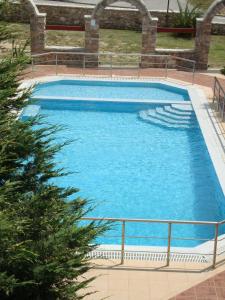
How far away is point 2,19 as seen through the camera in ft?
26.1

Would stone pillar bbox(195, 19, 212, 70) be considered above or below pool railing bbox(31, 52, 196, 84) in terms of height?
above

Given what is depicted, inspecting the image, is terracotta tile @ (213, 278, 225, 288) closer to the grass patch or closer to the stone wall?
the grass patch

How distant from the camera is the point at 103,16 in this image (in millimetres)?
31172

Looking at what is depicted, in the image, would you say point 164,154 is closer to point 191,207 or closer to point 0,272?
point 191,207

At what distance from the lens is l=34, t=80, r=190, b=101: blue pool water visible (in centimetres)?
2102

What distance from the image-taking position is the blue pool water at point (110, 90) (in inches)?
827

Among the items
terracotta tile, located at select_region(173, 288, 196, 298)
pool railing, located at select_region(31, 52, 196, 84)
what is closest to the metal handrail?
pool railing, located at select_region(31, 52, 196, 84)

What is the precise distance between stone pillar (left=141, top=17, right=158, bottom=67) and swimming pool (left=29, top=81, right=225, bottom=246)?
2.66 metres

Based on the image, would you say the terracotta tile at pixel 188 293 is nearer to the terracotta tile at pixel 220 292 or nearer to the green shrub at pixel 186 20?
the terracotta tile at pixel 220 292

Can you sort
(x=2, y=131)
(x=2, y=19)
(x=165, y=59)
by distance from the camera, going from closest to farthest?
1. (x=2, y=131)
2. (x=2, y=19)
3. (x=165, y=59)

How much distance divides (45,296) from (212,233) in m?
6.66

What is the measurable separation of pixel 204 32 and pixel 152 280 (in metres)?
15.6

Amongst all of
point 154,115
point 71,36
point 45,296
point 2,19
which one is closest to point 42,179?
point 45,296

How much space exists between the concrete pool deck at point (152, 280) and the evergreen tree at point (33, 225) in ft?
7.88
